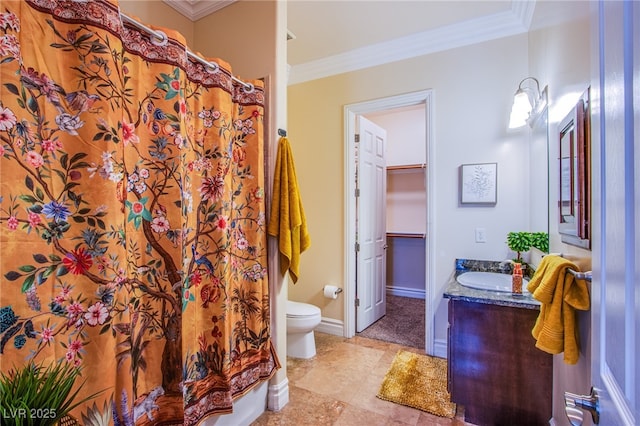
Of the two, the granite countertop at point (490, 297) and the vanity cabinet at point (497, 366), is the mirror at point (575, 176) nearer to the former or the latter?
the granite countertop at point (490, 297)


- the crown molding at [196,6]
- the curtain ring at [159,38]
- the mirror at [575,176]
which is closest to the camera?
the mirror at [575,176]

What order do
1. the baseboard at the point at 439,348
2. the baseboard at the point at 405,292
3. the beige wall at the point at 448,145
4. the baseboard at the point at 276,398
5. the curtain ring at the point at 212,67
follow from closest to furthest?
the curtain ring at the point at 212,67 < the baseboard at the point at 276,398 < the beige wall at the point at 448,145 < the baseboard at the point at 439,348 < the baseboard at the point at 405,292

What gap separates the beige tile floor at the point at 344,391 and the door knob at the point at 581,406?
1361mm

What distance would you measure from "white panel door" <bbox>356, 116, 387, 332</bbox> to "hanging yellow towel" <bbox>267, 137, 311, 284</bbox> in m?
1.32

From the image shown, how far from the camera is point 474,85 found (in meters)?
2.51

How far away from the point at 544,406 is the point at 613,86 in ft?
5.84

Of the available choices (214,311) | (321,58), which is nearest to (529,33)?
(321,58)

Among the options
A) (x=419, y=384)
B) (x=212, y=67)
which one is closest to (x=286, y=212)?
(x=212, y=67)

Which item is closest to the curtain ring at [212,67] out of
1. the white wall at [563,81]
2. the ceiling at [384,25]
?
the ceiling at [384,25]

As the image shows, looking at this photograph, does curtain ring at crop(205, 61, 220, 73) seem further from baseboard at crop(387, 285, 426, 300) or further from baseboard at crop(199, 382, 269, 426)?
baseboard at crop(387, 285, 426, 300)

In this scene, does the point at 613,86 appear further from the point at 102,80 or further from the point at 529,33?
the point at 529,33

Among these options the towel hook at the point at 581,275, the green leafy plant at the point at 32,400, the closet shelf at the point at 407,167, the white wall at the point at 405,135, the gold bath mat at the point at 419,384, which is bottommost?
the gold bath mat at the point at 419,384

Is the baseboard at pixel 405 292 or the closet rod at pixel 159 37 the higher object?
the closet rod at pixel 159 37

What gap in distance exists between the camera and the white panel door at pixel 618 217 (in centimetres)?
46
